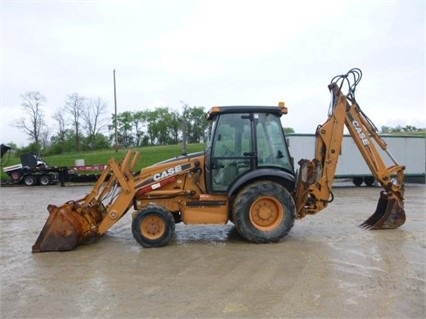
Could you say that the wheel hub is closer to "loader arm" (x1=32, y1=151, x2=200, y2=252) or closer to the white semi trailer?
"loader arm" (x1=32, y1=151, x2=200, y2=252)

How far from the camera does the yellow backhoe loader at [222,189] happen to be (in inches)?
288

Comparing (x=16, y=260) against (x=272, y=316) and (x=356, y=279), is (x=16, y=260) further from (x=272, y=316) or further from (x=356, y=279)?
(x=356, y=279)

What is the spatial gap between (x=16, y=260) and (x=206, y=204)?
305cm

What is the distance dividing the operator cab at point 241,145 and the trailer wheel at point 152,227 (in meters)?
0.94

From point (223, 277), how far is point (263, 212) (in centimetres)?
212

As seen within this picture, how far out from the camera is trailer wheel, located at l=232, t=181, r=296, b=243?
734 cm

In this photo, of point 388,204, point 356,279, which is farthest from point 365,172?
point 356,279

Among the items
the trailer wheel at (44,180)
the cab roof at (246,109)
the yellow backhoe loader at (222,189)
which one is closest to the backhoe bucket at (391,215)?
the yellow backhoe loader at (222,189)

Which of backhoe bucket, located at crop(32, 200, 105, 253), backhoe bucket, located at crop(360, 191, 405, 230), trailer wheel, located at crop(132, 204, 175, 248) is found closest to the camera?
backhoe bucket, located at crop(32, 200, 105, 253)

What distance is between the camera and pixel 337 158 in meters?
8.12

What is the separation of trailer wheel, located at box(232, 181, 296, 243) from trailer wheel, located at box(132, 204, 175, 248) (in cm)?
110

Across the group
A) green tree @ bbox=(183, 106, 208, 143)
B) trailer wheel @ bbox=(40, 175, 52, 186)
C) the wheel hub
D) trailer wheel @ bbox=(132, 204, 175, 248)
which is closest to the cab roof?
the wheel hub

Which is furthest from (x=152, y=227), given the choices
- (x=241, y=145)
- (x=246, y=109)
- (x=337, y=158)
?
(x=337, y=158)

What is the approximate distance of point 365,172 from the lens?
2055 centimetres
